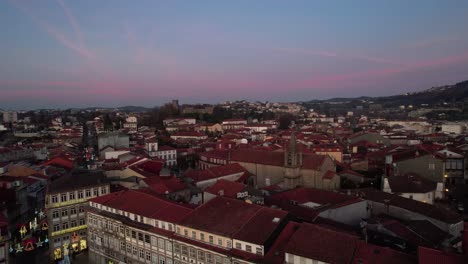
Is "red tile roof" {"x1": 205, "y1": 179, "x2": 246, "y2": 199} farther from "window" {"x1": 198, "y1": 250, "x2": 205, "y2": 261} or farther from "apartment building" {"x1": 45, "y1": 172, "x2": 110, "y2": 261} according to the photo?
"apartment building" {"x1": 45, "y1": 172, "x2": 110, "y2": 261}

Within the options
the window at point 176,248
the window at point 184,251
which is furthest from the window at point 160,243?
the window at point 184,251

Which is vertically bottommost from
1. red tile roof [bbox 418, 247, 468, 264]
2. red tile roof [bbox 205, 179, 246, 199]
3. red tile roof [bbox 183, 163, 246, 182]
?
red tile roof [bbox 183, 163, 246, 182]

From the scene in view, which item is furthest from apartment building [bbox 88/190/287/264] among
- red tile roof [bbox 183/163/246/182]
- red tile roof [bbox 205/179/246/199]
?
red tile roof [bbox 183/163/246/182]

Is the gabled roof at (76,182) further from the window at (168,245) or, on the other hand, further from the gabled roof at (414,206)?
the gabled roof at (414,206)

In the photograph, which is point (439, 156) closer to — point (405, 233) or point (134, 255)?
point (405, 233)

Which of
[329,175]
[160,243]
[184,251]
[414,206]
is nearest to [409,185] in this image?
[414,206]

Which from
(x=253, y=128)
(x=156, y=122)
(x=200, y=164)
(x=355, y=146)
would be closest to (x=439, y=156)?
(x=355, y=146)
